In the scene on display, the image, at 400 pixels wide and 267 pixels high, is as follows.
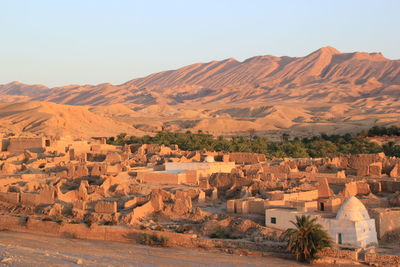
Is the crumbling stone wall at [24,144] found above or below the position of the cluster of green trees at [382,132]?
below

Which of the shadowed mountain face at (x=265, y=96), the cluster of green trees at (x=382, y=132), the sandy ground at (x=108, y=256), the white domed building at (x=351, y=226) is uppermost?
the shadowed mountain face at (x=265, y=96)

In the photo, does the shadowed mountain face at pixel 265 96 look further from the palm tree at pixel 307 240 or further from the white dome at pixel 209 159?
the palm tree at pixel 307 240

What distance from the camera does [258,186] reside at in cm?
2236

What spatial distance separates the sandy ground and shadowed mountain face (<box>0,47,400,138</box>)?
48.8 m

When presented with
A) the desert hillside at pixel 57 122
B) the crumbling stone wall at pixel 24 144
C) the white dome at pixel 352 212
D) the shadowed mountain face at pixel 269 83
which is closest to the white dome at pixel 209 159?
the crumbling stone wall at pixel 24 144

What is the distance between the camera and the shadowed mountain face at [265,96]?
80.1 m

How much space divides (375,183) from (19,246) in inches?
489

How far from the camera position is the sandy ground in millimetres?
15928

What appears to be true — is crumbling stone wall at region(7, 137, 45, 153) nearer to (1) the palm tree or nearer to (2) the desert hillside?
(2) the desert hillside

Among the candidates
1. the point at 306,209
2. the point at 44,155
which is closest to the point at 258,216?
the point at 306,209

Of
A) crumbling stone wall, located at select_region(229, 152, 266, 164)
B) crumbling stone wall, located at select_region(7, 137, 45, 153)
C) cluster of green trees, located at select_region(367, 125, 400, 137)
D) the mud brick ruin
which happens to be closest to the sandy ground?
the mud brick ruin

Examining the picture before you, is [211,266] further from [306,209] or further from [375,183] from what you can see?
[375,183]

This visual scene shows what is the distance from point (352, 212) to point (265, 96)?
12170 centimetres

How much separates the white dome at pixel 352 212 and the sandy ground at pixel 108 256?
1865 mm
